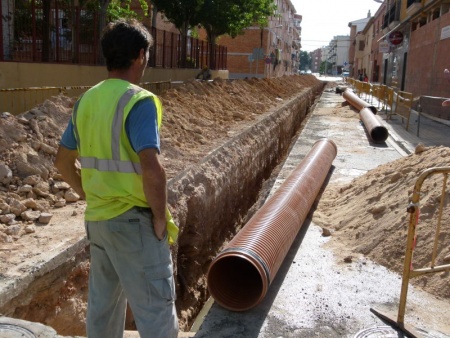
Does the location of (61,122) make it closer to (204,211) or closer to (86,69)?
(204,211)

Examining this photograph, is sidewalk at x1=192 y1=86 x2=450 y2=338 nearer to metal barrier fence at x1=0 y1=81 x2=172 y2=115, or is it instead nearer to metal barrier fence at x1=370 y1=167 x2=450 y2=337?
metal barrier fence at x1=370 y1=167 x2=450 y2=337

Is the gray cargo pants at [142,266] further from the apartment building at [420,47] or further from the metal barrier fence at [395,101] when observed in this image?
the apartment building at [420,47]

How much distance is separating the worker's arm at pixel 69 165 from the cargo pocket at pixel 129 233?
1.44 feet

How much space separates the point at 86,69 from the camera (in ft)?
40.8

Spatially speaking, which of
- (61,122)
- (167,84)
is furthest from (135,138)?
(167,84)

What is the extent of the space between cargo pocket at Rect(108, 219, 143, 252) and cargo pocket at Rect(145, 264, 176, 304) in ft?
0.43

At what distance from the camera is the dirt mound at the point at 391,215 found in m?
Answer: 4.40

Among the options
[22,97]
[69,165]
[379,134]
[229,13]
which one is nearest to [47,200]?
[69,165]

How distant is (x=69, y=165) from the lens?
8.81 ft

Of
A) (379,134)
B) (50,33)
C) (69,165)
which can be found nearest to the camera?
(69,165)

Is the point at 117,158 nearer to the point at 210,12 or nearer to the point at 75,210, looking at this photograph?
the point at 75,210

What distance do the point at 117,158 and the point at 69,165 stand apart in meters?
0.50

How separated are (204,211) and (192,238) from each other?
54cm

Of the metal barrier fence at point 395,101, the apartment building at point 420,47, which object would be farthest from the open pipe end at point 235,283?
the apartment building at point 420,47
